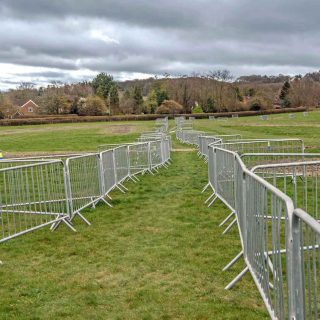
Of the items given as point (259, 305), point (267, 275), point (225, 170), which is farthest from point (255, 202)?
point (225, 170)

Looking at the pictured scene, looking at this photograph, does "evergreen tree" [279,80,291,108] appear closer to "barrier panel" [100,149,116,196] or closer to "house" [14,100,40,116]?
"house" [14,100,40,116]

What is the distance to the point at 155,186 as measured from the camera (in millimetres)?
13891

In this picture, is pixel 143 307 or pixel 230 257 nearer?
pixel 143 307

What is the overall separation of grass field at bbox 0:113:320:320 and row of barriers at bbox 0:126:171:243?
14.5 inches

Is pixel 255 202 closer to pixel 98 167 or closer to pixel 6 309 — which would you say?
pixel 6 309

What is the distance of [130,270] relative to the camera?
6.30m

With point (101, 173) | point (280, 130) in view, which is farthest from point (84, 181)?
point (280, 130)

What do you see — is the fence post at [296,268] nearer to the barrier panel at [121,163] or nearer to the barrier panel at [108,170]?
the barrier panel at [108,170]

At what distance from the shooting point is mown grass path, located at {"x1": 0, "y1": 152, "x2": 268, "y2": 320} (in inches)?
197

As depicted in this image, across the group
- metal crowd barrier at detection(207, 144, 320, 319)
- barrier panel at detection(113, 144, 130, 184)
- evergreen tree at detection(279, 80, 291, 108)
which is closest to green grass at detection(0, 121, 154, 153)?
barrier panel at detection(113, 144, 130, 184)

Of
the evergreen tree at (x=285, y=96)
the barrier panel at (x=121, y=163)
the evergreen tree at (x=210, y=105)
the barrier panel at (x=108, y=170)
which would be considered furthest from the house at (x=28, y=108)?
the barrier panel at (x=108, y=170)

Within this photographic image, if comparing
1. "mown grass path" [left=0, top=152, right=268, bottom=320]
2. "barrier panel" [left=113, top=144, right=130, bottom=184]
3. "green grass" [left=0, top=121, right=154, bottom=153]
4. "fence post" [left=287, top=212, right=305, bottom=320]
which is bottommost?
"green grass" [left=0, top=121, right=154, bottom=153]

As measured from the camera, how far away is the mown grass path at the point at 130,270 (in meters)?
5.00

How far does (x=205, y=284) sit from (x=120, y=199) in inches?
250
